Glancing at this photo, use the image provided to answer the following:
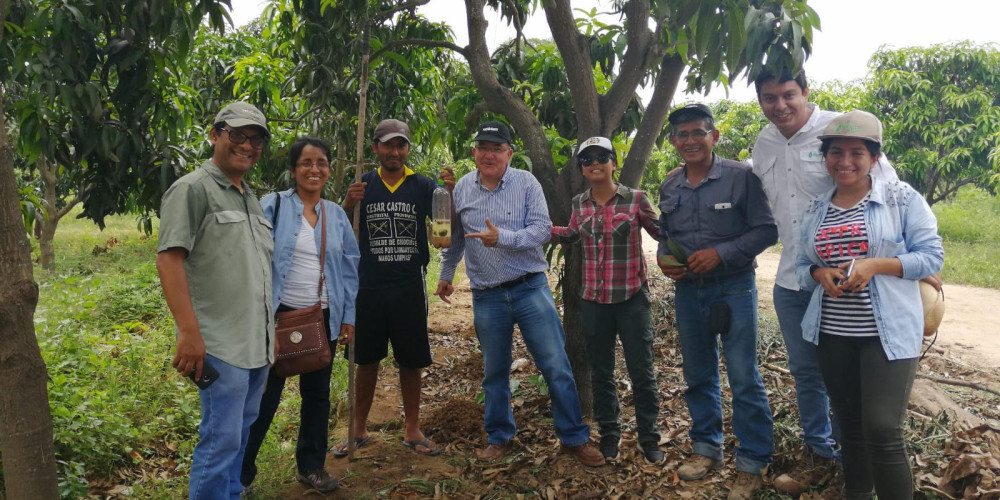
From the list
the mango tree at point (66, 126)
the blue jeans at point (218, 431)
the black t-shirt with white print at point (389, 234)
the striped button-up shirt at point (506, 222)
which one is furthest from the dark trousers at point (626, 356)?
the mango tree at point (66, 126)

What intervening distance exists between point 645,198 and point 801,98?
93cm

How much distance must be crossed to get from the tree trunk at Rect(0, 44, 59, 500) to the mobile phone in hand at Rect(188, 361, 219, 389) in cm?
65

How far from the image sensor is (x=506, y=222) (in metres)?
3.75

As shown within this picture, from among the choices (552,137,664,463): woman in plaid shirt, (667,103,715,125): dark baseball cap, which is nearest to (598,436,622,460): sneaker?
(552,137,664,463): woman in plaid shirt

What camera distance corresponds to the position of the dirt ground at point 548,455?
3480 mm

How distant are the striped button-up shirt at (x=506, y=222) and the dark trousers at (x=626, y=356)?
441mm

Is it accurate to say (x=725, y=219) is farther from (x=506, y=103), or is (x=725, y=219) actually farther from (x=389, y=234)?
(x=389, y=234)

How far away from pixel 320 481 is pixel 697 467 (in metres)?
2.03

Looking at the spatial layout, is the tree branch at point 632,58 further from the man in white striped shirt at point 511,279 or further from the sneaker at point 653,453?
the sneaker at point 653,453

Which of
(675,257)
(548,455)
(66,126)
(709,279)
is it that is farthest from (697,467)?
(66,126)

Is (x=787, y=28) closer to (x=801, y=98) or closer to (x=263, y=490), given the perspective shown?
(x=801, y=98)

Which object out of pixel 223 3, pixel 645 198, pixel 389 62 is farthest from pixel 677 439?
pixel 389 62

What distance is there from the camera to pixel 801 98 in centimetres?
327

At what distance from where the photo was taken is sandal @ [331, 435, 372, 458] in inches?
163
